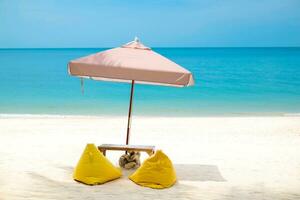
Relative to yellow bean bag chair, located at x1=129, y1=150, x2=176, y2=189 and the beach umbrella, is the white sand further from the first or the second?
the beach umbrella

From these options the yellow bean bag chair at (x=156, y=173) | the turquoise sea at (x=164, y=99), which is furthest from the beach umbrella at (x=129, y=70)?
the turquoise sea at (x=164, y=99)

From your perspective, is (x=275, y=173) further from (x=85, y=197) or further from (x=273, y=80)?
(x=273, y=80)

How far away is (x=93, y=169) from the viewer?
4961 millimetres

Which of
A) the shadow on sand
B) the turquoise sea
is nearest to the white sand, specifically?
the shadow on sand

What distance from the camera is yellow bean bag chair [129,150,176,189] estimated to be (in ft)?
16.0

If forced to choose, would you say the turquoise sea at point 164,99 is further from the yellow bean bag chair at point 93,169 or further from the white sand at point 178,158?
the yellow bean bag chair at point 93,169

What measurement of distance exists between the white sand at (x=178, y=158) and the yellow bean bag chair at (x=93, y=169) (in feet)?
0.33

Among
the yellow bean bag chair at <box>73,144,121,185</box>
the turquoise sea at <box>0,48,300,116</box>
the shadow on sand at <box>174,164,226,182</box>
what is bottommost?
the turquoise sea at <box>0,48,300,116</box>

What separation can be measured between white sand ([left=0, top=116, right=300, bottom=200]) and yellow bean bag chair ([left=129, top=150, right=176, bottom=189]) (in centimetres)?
11

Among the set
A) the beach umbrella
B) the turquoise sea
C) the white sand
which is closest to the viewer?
the white sand

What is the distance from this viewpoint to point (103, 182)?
16.1ft

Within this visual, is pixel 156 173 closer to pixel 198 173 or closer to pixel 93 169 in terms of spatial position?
pixel 93 169

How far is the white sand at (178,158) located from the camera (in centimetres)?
466

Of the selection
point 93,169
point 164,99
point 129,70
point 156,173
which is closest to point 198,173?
point 156,173
